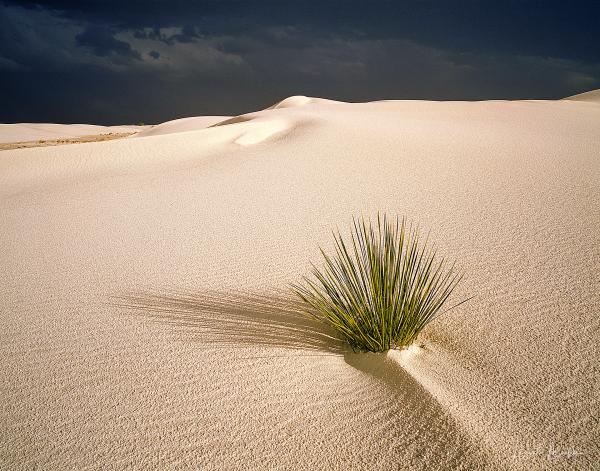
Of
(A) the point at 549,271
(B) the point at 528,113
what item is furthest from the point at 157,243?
(B) the point at 528,113

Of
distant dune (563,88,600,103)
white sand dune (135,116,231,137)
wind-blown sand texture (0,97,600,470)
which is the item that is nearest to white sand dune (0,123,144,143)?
white sand dune (135,116,231,137)

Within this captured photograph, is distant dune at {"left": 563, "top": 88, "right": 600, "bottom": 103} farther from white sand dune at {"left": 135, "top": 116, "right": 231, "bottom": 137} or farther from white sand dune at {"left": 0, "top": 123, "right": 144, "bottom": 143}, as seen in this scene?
white sand dune at {"left": 0, "top": 123, "right": 144, "bottom": 143}

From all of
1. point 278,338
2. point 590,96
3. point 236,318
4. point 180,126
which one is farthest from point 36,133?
point 278,338

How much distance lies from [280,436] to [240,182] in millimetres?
5753

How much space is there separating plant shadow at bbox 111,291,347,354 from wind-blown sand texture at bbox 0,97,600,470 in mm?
17

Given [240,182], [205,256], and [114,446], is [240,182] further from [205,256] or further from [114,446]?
[114,446]

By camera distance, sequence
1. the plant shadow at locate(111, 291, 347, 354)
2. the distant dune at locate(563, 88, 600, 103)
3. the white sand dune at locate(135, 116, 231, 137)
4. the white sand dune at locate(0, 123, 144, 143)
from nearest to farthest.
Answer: the plant shadow at locate(111, 291, 347, 354) → the distant dune at locate(563, 88, 600, 103) → the white sand dune at locate(135, 116, 231, 137) → the white sand dune at locate(0, 123, 144, 143)

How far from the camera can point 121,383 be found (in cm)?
231

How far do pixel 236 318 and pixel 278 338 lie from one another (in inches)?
16.9

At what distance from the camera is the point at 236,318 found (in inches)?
117

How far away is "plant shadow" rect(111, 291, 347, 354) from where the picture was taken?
8.66 feet

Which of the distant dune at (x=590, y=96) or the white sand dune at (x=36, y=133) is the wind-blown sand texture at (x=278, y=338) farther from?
the white sand dune at (x=36, y=133)

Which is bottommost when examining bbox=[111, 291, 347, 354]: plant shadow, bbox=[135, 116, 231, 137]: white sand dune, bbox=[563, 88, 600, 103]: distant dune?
bbox=[135, 116, 231, 137]: white sand dune

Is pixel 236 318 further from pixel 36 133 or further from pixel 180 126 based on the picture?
pixel 36 133
